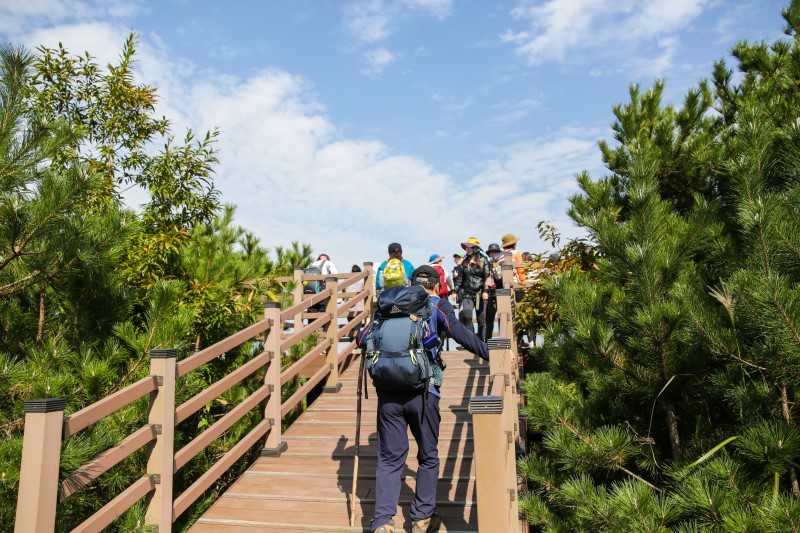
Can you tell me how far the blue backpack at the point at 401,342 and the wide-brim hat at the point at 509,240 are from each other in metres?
6.77

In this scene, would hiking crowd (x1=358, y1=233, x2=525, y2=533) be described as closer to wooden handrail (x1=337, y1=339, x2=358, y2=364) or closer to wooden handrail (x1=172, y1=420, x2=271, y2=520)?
wooden handrail (x1=172, y1=420, x2=271, y2=520)

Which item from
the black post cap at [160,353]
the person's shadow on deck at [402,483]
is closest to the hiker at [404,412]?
the person's shadow on deck at [402,483]

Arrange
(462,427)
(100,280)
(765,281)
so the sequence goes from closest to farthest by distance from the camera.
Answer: (765,281) → (100,280) → (462,427)

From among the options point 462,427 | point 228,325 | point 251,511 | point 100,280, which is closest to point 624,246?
point 462,427

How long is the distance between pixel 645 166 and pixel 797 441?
1.90 meters

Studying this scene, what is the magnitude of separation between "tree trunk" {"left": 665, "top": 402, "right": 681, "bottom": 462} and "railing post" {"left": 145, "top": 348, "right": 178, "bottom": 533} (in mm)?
3527

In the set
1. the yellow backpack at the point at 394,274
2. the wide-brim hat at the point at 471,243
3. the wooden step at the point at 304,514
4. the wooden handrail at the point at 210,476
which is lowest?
the wooden step at the point at 304,514

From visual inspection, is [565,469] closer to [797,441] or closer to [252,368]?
[797,441]

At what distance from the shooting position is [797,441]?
3.30 m

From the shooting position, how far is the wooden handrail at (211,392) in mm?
4840

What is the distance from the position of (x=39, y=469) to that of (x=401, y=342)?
2.17 meters

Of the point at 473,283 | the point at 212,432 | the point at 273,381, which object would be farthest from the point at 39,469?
the point at 473,283

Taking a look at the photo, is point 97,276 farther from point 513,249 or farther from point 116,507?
point 513,249

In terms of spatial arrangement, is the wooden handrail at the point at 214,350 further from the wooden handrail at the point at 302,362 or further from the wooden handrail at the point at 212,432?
the wooden handrail at the point at 302,362
